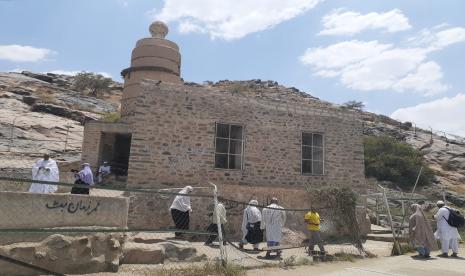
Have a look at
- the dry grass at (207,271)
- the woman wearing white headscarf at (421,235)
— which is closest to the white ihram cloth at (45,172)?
the dry grass at (207,271)

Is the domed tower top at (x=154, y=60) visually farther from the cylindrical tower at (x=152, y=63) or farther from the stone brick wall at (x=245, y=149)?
the stone brick wall at (x=245, y=149)

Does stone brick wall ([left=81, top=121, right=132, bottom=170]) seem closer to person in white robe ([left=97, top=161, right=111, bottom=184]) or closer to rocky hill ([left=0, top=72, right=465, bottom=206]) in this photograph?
person in white robe ([left=97, top=161, right=111, bottom=184])

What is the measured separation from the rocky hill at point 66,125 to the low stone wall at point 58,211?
8.57m

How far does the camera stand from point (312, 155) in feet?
44.6

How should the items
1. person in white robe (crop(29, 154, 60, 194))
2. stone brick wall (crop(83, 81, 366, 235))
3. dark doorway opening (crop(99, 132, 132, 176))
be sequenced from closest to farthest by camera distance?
person in white robe (crop(29, 154, 60, 194))
stone brick wall (crop(83, 81, 366, 235))
dark doorway opening (crop(99, 132, 132, 176))

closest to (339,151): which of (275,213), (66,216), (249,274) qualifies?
(275,213)

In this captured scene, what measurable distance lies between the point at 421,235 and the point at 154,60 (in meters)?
11.4

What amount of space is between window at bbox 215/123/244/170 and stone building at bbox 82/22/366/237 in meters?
0.03

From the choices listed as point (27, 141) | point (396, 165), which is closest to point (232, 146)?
point (27, 141)

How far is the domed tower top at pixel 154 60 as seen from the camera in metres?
15.8

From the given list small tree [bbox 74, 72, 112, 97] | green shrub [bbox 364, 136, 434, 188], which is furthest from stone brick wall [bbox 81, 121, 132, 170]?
small tree [bbox 74, 72, 112, 97]

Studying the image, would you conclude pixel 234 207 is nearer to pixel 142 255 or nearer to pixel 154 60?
pixel 142 255

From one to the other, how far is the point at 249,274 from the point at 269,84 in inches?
1412

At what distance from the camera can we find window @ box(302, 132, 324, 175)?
13.5 metres
